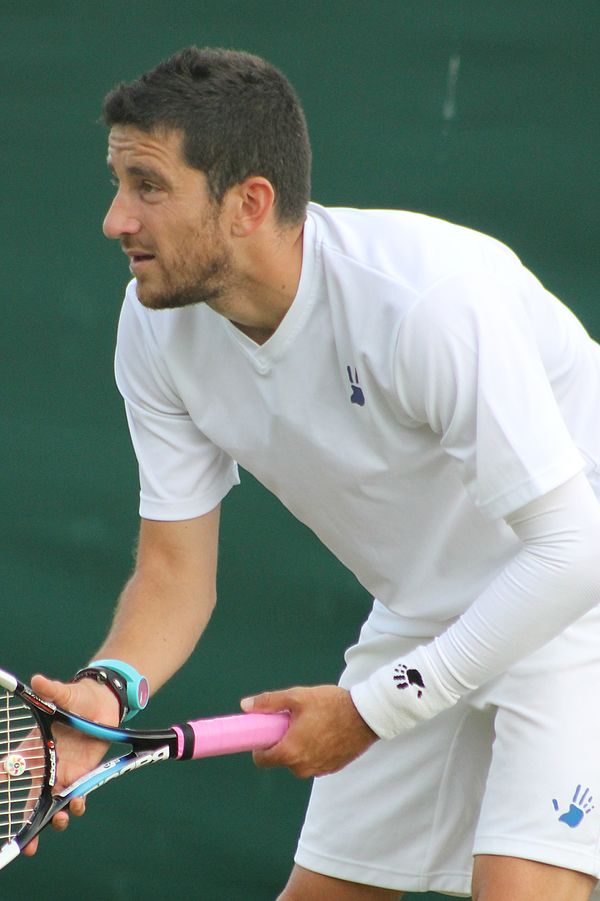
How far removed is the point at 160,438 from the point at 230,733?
58cm

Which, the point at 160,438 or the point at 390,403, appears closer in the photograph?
the point at 390,403

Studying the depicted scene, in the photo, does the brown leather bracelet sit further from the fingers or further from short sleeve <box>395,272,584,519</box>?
short sleeve <box>395,272,584,519</box>

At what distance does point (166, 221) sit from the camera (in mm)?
2314

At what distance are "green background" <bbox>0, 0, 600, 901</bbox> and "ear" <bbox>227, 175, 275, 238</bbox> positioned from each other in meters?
1.05

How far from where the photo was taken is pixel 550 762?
2.30 m

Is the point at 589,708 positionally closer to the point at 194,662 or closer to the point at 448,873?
the point at 448,873

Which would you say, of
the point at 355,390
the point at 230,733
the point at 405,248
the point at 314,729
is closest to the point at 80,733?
the point at 230,733

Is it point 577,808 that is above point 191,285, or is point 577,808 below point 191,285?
below

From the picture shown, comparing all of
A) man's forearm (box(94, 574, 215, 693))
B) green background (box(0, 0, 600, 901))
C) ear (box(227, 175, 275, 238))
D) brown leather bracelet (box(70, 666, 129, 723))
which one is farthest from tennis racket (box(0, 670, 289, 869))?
green background (box(0, 0, 600, 901))

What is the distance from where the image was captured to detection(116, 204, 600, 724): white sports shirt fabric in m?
2.13

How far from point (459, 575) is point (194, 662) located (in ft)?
4.25

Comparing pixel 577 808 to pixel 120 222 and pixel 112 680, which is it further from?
pixel 120 222

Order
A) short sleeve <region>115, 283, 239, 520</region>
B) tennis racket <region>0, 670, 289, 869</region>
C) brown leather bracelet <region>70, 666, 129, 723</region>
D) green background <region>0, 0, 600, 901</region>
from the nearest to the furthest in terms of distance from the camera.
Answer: tennis racket <region>0, 670, 289, 869</region>
brown leather bracelet <region>70, 666, 129, 723</region>
short sleeve <region>115, 283, 239, 520</region>
green background <region>0, 0, 600, 901</region>

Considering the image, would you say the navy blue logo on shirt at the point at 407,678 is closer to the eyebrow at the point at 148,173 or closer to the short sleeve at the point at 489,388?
the short sleeve at the point at 489,388
